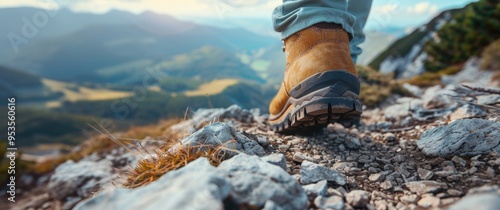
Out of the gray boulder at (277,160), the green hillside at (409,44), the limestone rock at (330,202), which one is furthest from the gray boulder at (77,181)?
the green hillside at (409,44)

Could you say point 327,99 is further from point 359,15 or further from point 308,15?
point 359,15

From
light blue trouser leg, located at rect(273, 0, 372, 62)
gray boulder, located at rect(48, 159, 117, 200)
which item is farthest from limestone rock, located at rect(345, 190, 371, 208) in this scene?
gray boulder, located at rect(48, 159, 117, 200)

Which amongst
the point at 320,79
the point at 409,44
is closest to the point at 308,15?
the point at 320,79

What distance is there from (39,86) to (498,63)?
21358 cm

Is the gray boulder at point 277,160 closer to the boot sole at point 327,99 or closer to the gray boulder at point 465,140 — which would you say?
the boot sole at point 327,99

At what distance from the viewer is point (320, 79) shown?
2.23 meters

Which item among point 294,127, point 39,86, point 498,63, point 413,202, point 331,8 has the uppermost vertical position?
point 39,86

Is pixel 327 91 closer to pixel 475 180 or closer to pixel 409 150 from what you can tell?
pixel 409 150

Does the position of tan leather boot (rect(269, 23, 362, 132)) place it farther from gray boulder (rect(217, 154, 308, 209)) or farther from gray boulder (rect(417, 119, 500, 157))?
gray boulder (rect(217, 154, 308, 209))

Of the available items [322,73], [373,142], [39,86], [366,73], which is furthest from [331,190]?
[39,86]

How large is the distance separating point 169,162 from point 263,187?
0.63 m

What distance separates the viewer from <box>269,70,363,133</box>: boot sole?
2.11 m

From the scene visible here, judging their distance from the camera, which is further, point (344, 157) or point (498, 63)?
point (498, 63)

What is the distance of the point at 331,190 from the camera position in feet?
4.99
